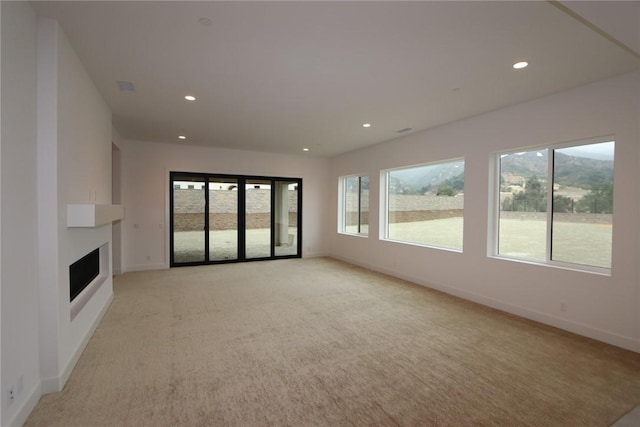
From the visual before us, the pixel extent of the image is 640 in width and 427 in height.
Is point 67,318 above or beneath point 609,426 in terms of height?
above

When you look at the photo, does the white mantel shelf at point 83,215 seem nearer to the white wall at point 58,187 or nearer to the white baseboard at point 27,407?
the white wall at point 58,187

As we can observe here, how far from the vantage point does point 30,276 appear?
7.29 ft

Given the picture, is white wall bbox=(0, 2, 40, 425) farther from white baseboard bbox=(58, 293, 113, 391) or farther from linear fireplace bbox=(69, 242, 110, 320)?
linear fireplace bbox=(69, 242, 110, 320)

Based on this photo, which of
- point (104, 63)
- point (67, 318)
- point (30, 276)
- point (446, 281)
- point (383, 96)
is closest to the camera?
point (30, 276)

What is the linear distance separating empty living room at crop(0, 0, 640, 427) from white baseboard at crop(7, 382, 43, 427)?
18mm

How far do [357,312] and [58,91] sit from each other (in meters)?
3.89

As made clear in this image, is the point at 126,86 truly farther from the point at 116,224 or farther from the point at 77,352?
the point at 116,224

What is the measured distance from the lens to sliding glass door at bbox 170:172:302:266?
7145 millimetres

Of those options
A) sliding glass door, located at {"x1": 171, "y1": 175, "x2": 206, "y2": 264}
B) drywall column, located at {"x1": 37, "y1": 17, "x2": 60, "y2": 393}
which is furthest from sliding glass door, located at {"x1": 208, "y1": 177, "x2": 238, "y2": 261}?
drywall column, located at {"x1": 37, "y1": 17, "x2": 60, "y2": 393}

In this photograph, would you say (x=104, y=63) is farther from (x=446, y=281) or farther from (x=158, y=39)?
(x=446, y=281)

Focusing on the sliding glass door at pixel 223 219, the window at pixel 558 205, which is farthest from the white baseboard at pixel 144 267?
the window at pixel 558 205

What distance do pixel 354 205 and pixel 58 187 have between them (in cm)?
624

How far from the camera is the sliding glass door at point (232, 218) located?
7.14 meters

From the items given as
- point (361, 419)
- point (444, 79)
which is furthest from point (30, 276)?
point (444, 79)
